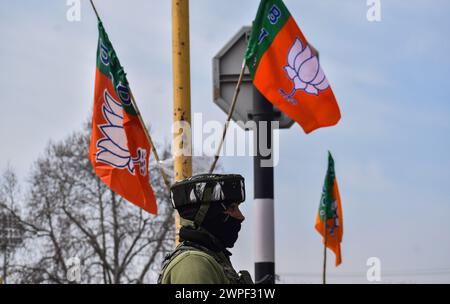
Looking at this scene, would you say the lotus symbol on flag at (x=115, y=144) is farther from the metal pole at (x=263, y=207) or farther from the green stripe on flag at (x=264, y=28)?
the green stripe on flag at (x=264, y=28)

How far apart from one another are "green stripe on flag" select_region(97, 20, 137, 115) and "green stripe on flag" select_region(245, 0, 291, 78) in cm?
114

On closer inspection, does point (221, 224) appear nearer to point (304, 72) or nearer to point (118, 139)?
point (304, 72)

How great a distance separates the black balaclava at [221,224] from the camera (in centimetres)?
471

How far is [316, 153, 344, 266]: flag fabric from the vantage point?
16.0 meters

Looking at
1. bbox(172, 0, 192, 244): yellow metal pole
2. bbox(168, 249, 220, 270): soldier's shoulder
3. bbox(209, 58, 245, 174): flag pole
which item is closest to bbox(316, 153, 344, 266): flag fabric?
bbox(209, 58, 245, 174): flag pole

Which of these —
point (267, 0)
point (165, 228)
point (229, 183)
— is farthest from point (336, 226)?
point (165, 228)

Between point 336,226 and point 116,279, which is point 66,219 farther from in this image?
point 336,226

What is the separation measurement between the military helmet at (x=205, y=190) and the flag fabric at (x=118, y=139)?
4125mm

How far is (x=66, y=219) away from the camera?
124ft

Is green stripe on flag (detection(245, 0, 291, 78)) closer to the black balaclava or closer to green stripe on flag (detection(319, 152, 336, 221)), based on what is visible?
the black balaclava

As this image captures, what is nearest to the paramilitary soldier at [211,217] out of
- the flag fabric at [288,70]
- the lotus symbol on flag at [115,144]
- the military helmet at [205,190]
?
the military helmet at [205,190]

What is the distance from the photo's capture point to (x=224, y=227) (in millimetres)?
4734

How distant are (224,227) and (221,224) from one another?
0.08 ft
